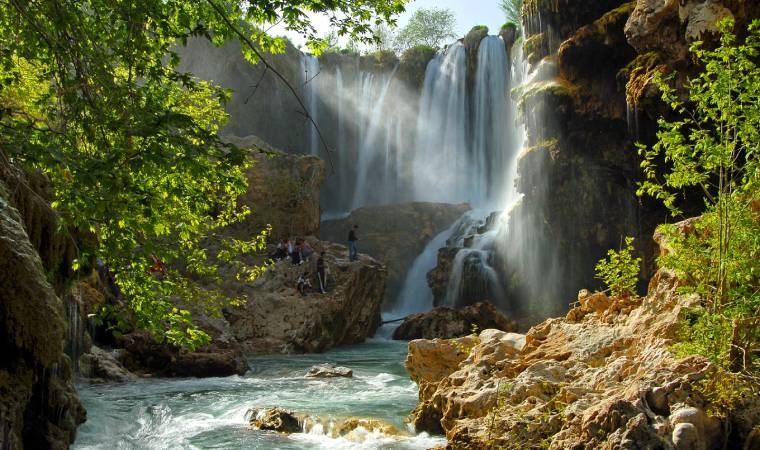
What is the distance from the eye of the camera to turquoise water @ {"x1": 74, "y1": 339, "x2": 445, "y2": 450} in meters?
9.56

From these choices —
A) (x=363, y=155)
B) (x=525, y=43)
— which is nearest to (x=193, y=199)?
(x=525, y=43)

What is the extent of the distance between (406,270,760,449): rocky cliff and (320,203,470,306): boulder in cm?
2298

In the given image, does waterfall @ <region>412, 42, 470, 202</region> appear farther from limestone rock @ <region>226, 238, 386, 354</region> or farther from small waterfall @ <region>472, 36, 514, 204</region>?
limestone rock @ <region>226, 238, 386, 354</region>

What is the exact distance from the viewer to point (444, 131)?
132 ft

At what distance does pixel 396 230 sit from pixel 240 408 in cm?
A: 2419

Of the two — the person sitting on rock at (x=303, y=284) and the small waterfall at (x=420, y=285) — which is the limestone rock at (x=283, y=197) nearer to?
the person sitting on rock at (x=303, y=284)

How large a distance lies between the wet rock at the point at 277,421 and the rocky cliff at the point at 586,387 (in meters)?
1.83

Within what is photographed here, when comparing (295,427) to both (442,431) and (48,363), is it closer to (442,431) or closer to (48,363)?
(442,431)

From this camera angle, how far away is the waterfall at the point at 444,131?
3941 cm

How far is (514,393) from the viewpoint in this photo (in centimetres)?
777

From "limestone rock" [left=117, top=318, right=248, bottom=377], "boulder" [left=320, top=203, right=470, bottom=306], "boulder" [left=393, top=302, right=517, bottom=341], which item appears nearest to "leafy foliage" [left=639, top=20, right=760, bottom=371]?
"limestone rock" [left=117, top=318, right=248, bottom=377]

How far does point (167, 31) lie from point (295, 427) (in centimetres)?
630

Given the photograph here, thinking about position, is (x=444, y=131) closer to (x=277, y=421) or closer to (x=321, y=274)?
(x=321, y=274)

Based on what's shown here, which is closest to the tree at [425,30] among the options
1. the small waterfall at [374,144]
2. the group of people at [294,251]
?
the small waterfall at [374,144]
